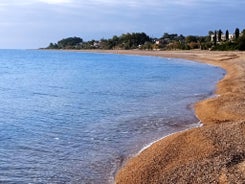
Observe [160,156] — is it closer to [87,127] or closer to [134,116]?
[87,127]

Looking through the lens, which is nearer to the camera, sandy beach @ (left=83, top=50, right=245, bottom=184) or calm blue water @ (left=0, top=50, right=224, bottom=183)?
sandy beach @ (left=83, top=50, right=245, bottom=184)

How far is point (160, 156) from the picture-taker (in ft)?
42.0

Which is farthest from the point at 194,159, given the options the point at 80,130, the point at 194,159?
the point at 80,130

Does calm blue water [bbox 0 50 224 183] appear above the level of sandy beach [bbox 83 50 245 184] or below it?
below

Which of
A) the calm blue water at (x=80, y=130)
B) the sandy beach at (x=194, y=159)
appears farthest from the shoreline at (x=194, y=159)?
the calm blue water at (x=80, y=130)

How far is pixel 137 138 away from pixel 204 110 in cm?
613

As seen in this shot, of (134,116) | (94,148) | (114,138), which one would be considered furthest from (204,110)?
(94,148)

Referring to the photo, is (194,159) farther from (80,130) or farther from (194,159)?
(80,130)

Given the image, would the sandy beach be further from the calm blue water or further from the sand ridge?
the calm blue water

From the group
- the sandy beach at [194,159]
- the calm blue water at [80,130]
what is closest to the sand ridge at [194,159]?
the sandy beach at [194,159]

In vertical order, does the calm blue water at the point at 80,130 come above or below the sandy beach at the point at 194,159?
below

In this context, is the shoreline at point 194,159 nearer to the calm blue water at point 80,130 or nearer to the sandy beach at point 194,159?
the sandy beach at point 194,159

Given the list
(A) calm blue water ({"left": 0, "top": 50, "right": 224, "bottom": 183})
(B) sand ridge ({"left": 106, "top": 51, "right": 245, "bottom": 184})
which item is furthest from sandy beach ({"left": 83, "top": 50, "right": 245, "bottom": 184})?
(A) calm blue water ({"left": 0, "top": 50, "right": 224, "bottom": 183})

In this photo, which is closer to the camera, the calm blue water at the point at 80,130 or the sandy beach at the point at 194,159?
the sandy beach at the point at 194,159
